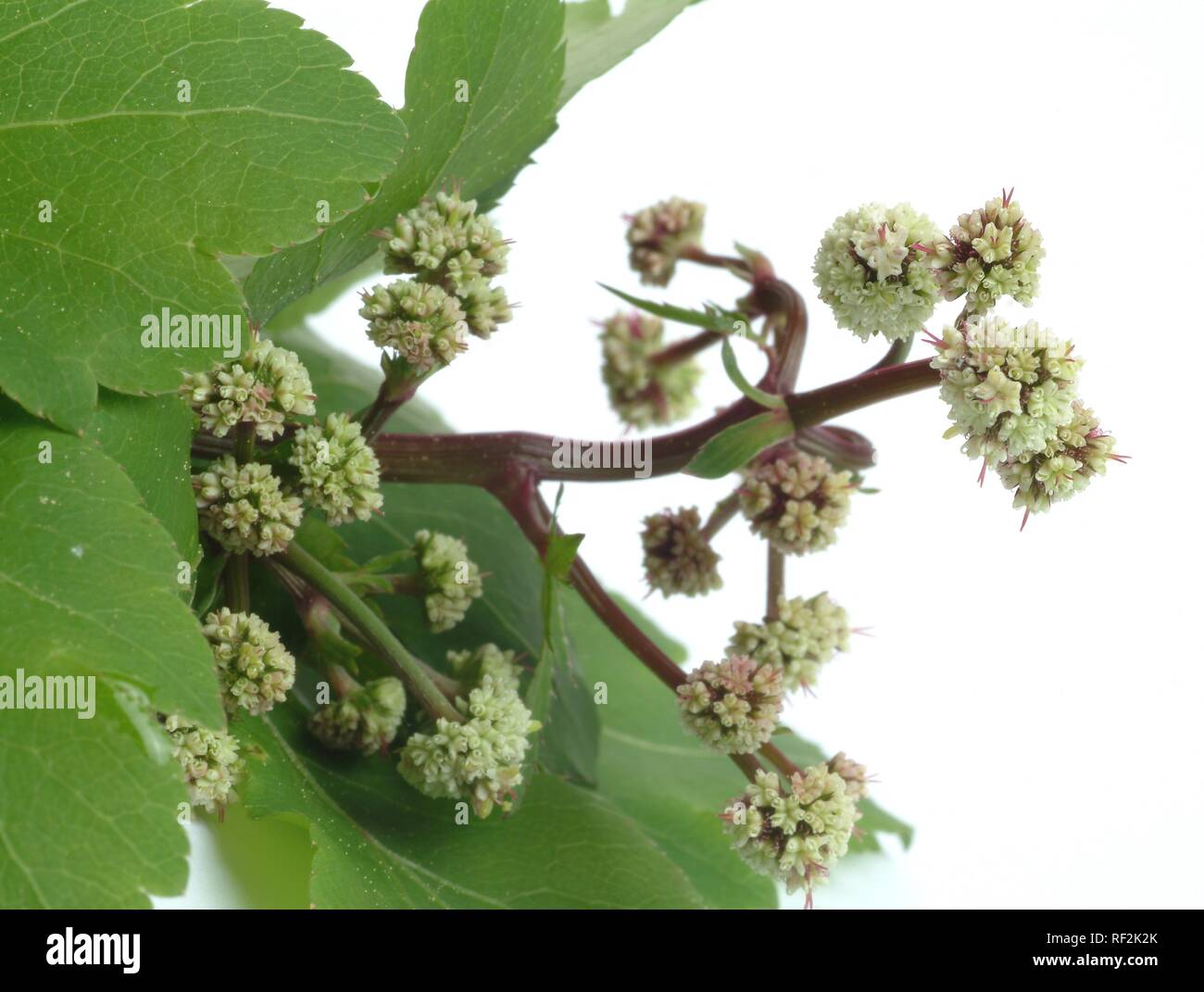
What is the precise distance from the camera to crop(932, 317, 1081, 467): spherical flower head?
113 cm

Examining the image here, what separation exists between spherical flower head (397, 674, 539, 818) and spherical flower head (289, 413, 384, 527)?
0.68 feet

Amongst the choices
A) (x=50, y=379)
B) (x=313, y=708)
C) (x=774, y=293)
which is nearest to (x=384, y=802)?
(x=313, y=708)

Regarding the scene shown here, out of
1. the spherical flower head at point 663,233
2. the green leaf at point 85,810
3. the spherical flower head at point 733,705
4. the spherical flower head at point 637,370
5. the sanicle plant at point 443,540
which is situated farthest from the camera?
the spherical flower head at point 637,370

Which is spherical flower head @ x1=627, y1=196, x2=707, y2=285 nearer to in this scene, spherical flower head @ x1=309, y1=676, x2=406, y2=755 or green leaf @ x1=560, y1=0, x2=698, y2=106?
green leaf @ x1=560, y1=0, x2=698, y2=106

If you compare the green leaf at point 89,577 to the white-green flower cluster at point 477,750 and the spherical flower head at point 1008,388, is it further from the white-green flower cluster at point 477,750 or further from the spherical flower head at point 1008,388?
the spherical flower head at point 1008,388

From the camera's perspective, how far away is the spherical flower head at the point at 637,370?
1978 mm

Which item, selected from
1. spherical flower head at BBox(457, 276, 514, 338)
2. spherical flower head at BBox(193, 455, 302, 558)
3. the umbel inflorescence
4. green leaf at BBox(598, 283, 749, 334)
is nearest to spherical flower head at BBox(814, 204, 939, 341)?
the umbel inflorescence

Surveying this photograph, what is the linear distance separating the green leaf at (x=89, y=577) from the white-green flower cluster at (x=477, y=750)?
28 cm

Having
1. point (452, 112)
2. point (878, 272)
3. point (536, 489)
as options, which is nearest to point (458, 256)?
point (452, 112)

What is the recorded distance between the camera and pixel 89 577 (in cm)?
107

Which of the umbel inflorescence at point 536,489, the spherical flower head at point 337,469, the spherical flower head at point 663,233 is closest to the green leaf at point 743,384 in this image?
the umbel inflorescence at point 536,489
